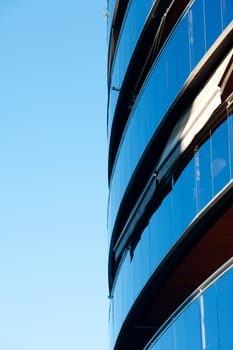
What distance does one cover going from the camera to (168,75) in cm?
1958

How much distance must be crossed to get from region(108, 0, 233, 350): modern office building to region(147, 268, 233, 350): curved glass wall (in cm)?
2

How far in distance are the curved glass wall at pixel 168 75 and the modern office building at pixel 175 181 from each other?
3 cm

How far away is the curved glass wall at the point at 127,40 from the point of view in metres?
23.0

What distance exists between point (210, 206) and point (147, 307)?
6.53 m

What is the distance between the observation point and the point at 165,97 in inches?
774

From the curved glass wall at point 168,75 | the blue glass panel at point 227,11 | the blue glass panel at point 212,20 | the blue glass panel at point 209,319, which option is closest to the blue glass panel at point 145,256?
the curved glass wall at point 168,75

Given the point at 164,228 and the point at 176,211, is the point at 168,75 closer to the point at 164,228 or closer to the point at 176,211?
the point at 176,211

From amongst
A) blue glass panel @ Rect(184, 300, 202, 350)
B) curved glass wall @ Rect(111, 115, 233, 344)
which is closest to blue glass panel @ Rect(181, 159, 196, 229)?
curved glass wall @ Rect(111, 115, 233, 344)

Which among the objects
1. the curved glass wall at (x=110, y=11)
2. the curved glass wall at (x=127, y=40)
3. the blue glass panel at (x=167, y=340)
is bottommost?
the blue glass panel at (x=167, y=340)

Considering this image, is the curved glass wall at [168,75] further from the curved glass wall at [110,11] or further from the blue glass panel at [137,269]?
the curved glass wall at [110,11]

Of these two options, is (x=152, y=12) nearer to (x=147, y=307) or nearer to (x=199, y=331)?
(x=147, y=307)

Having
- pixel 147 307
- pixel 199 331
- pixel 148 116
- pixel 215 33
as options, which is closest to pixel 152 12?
pixel 148 116

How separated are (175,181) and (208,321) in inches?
168

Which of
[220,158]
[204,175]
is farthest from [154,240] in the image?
[220,158]
